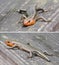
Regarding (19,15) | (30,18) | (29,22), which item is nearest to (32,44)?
(29,22)

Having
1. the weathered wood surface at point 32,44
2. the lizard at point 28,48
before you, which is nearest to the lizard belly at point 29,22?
the weathered wood surface at point 32,44

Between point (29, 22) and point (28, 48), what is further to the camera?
point (29, 22)

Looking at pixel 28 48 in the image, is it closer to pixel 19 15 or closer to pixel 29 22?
pixel 29 22

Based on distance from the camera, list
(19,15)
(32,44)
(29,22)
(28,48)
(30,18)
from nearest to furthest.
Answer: (28,48) < (32,44) < (29,22) < (30,18) < (19,15)

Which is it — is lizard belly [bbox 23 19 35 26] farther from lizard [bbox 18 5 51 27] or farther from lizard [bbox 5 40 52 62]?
lizard [bbox 5 40 52 62]

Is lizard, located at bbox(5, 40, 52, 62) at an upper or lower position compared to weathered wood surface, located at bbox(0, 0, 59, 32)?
lower

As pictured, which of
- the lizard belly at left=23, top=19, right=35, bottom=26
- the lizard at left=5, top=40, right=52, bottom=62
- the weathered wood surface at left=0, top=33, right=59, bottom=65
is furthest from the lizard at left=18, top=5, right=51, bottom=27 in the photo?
the lizard at left=5, top=40, right=52, bottom=62

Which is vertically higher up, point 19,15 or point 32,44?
point 19,15

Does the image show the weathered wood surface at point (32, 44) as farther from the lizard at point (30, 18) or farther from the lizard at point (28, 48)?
the lizard at point (30, 18)

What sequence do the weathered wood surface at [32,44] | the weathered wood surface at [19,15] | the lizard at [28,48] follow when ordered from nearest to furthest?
the weathered wood surface at [32,44] → the lizard at [28,48] → the weathered wood surface at [19,15]

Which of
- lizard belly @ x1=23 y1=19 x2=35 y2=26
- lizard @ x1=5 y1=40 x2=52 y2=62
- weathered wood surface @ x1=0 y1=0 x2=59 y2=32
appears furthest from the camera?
lizard belly @ x1=23 y1=19 x2=35 y2=26

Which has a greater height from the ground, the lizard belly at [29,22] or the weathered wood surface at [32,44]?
the lizard belly at [29,22]

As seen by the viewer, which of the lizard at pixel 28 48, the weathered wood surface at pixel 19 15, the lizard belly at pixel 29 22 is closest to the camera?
the lizard at pixel 28 48
